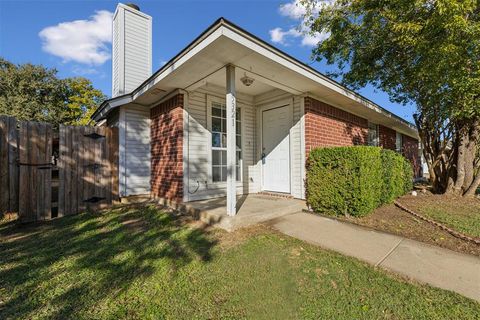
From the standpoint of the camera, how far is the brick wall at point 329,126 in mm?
5383

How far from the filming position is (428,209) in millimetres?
5152

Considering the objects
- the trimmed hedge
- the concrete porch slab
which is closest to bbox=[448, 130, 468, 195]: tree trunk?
the trimmed hedge

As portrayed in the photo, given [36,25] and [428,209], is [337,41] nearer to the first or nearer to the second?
[428,209]

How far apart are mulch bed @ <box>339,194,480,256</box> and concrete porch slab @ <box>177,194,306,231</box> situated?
3.68 ft

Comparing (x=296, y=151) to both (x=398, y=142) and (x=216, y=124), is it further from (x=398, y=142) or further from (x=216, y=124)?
(x=398, y=142)

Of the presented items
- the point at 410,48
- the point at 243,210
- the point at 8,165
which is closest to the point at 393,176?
the point at 410,48

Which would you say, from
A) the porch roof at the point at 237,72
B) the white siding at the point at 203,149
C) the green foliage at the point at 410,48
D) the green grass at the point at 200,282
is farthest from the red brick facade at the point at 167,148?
the green foliage at the point at 410,48

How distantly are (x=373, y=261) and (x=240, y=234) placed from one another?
71.6 inches

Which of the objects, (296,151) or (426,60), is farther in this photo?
(296,151)

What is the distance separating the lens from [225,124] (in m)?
5.91

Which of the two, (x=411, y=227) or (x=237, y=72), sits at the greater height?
(x=237, y=72)

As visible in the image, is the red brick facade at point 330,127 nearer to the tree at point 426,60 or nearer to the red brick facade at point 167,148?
the tree at point 426,60

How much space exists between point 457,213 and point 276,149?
4.22m

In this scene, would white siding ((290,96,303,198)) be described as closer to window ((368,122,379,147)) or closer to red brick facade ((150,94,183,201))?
red brick facade ((150,94,183,201))
